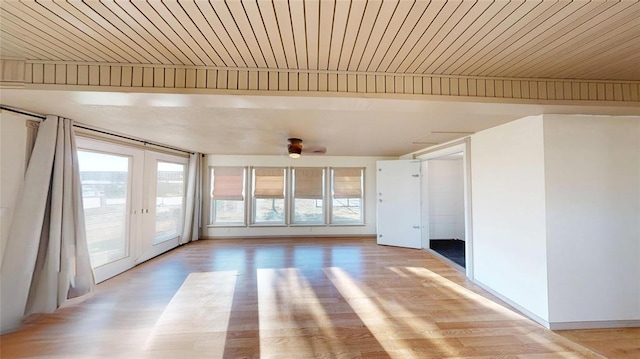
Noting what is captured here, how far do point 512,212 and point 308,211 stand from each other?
4.06 metres

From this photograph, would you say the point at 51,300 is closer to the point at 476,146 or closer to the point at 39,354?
the point at 39,354

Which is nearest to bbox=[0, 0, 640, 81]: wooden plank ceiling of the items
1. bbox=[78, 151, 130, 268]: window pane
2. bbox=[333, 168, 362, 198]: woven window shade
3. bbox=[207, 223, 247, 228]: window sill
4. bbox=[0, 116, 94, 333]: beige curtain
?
bbox=[0, 116, 94, 333]: beige curtain

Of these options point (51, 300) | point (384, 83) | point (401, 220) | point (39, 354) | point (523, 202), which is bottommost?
point (39, 354)

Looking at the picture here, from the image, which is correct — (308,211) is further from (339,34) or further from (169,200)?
(339,34)

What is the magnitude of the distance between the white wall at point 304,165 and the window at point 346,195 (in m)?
0.13

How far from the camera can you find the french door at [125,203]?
3.04 meters

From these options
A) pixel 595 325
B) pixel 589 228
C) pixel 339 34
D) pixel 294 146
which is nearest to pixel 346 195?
pixel 294 146

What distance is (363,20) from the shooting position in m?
1.18

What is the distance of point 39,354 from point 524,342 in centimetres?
407

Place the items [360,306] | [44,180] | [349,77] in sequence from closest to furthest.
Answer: [349,77], [44,180], [360,306]

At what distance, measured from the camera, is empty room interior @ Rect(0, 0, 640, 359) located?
4.13ft

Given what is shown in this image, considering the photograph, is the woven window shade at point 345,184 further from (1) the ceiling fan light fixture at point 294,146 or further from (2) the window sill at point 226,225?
(1) the ceiling fan light fixture at point 294,146

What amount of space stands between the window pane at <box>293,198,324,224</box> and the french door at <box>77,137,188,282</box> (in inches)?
105

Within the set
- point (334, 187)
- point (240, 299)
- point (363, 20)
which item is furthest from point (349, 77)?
point (334, 187)
